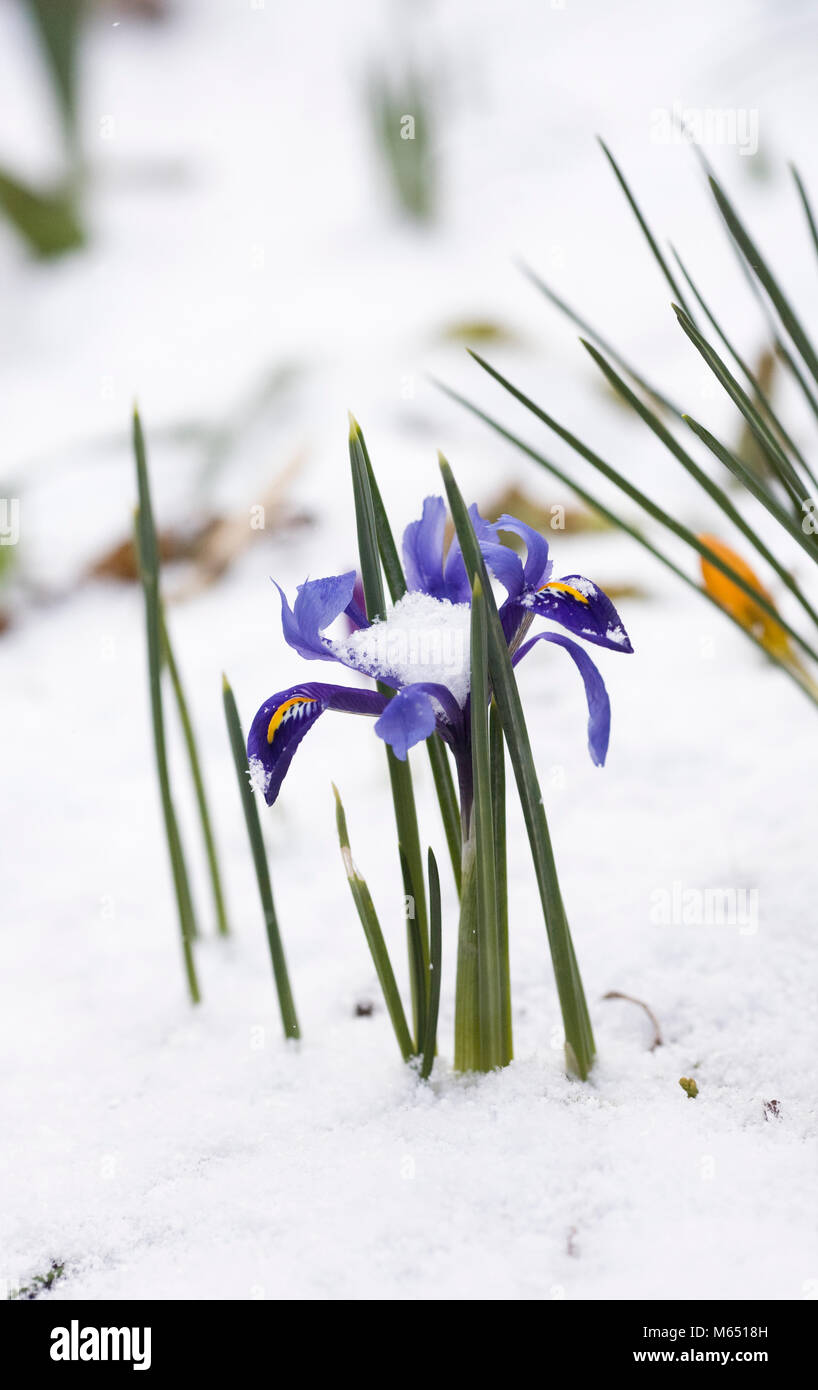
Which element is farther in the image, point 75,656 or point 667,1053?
point 75,656

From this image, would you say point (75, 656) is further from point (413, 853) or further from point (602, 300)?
point (602, 300)

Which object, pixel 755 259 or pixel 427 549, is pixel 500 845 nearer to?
pixel 427 549

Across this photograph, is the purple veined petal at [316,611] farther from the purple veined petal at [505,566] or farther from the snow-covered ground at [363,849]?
the snow-covered ground at [363,849]

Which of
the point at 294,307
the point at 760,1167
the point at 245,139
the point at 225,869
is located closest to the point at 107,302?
the point at 294,307

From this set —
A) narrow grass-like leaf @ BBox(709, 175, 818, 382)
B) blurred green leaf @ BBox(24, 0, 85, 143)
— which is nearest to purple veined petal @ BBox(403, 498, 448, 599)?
narrow grass-like leaf @ BBox(709, 175, 818, 382)

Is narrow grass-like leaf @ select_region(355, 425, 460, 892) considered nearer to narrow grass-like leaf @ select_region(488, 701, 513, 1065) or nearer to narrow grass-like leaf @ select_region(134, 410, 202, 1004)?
narrow grass-like leaf @ select_region(488, 701, 513, 1065)

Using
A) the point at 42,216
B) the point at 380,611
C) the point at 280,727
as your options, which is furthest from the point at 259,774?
the point at 42,216

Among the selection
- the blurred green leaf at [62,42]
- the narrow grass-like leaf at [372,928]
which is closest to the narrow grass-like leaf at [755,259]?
the narrow grass-like leaf at [372,928]
